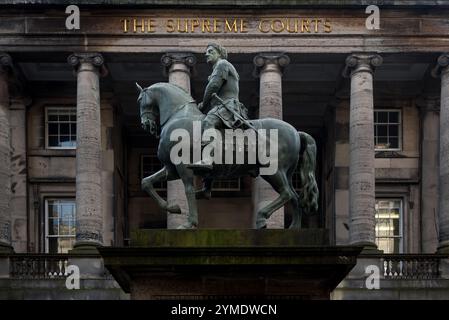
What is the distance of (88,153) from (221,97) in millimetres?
26504

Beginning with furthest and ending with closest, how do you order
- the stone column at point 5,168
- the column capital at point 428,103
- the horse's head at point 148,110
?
the column capital at point 428,103 < the stone column at point 5,168 < the horse's head at point 148,110

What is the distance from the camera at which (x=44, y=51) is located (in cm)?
4925

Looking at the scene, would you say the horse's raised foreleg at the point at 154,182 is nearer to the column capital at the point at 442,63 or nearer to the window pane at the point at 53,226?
the column capital at the point at 442,63

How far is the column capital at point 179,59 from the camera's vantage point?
48969 millimetres

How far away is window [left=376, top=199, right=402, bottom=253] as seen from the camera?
2084 inches

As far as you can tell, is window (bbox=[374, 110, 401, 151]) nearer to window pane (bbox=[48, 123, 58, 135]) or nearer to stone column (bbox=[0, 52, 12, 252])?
window pane (bbox=[48, 123, 58, 135])

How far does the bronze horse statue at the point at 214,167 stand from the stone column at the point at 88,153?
83.5 feet

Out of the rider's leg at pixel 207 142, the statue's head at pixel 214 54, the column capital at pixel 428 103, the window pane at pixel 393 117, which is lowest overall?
the rider's leg at pixel 207 142

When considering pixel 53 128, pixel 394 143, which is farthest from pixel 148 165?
pixel 394 143

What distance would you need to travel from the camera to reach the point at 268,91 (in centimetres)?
4872

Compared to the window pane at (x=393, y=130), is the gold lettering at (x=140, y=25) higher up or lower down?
higher up

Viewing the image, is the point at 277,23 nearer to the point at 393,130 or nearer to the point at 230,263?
the point at 393,130

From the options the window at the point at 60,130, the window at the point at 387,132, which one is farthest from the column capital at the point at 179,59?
the window at the point at 387,132

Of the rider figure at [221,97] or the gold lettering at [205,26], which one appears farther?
the gold lettering at [205,26]
